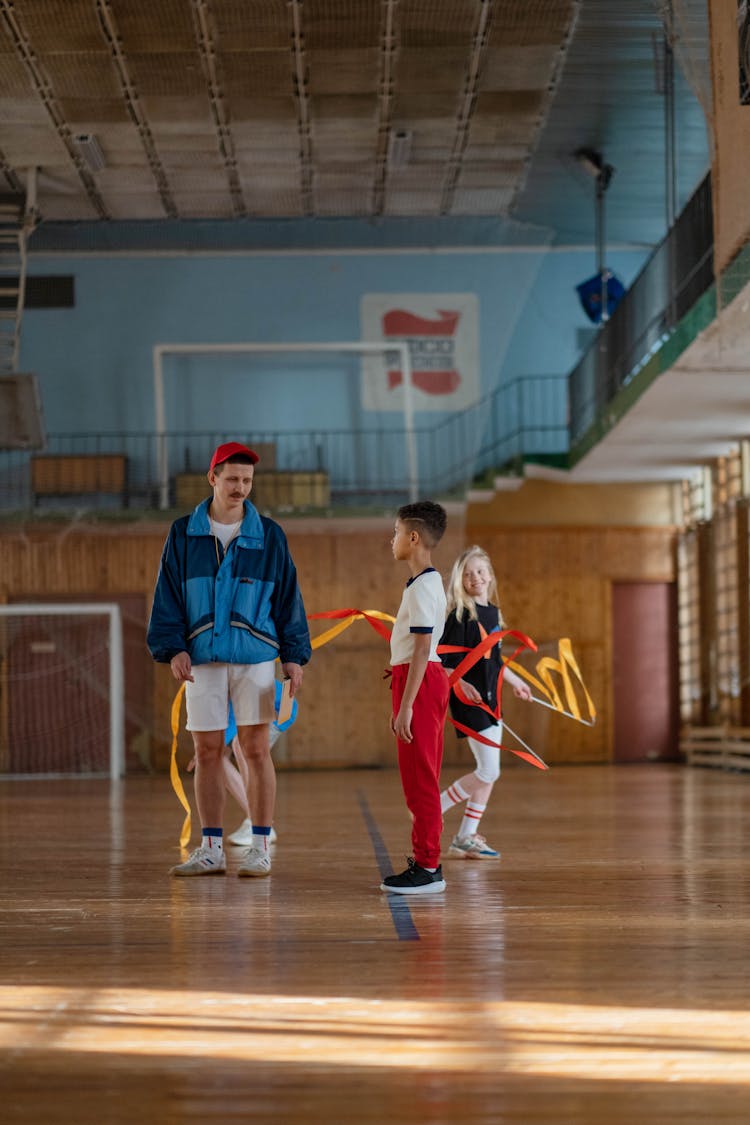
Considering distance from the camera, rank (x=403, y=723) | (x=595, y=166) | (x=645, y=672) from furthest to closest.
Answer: (x=645, y=672), (x=595, y=166), (x=403, y=723)

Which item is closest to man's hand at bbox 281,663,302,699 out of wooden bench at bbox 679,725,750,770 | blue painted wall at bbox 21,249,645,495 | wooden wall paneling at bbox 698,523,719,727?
wooden bench at bbox 679,725,750,770

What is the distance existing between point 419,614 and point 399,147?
37.5ft

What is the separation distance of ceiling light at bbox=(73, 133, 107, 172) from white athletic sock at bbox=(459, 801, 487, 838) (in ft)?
33.9

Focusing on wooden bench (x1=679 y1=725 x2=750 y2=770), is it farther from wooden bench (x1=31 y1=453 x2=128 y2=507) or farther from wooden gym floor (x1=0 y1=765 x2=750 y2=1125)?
wooden gym floor (x1=0 y1=765 x2=750 y2=1125)

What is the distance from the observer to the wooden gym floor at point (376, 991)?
2.58 meters

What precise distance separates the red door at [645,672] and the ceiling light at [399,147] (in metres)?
7.23

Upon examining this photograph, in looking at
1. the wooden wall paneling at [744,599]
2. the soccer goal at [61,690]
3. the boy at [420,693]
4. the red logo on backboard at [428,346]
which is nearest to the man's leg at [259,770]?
the boy at [420,693]

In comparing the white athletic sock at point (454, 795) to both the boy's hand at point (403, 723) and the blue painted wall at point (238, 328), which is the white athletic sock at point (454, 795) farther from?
the blue painted wall at point (238, 328)

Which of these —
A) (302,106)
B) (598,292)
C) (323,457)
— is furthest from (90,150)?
(598,292)

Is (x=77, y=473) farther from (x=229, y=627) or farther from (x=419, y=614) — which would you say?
(x=419, y=614)

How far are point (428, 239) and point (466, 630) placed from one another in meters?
12.0

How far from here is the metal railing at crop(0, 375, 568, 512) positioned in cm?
1803

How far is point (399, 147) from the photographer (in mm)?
15711

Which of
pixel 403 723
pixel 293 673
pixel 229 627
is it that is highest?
pixel 229 627
